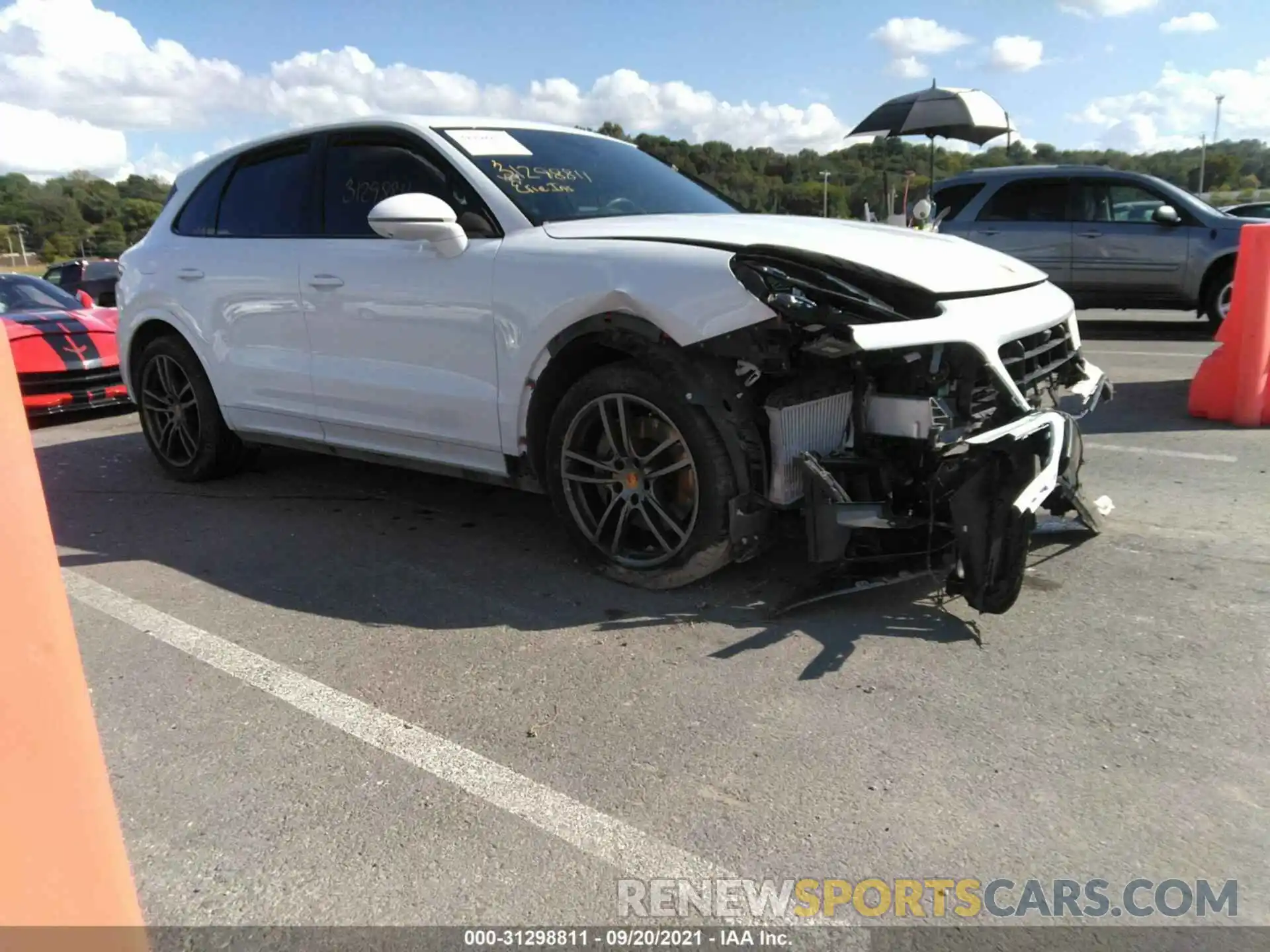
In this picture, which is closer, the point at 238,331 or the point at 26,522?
the point at 26,522

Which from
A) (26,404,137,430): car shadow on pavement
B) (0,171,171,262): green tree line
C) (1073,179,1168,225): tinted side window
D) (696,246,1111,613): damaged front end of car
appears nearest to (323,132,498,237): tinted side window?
(696,246,1111,613): damaged front end of car

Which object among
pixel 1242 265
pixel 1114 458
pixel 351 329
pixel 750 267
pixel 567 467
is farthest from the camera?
pixel 1242 265

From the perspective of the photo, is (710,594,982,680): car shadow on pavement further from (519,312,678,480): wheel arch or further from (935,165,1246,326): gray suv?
(935,165,1246,326): gray suv

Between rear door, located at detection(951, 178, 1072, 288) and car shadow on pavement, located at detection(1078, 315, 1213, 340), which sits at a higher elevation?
rear door, located at detection(951, 178, 1072, 288)

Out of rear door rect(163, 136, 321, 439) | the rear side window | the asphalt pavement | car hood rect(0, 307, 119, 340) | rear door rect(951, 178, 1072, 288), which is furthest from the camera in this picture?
the rear side window

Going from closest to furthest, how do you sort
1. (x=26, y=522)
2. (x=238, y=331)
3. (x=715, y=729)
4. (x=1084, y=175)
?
1. (x=26, y=522)
2. (x=715, y=729)
3. (x=238, y=331)
4. (x=1084, y=175)

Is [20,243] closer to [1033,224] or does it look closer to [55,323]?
[55,323]

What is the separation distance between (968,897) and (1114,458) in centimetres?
412

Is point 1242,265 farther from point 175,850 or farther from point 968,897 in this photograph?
point 175,850

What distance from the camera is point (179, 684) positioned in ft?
10.6

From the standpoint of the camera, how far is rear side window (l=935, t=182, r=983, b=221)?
11648 millimetres

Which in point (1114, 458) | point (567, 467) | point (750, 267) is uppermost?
point (750, 267)

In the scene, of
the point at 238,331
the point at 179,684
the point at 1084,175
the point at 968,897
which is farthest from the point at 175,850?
the point at 1084,175

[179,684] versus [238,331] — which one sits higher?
[238,331]
